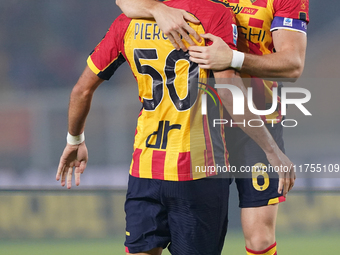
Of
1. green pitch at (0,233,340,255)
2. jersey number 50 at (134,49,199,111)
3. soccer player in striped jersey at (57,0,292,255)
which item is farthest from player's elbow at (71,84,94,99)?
green pitch at (0,233,340,255)

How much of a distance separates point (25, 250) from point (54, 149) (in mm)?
1041

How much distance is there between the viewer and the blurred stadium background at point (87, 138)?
3854 millimetres

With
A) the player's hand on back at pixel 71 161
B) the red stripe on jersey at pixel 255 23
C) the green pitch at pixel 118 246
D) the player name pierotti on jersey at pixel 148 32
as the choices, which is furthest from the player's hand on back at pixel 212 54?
the green pitch at pixel 118 246

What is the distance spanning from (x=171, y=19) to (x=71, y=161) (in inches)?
38.4

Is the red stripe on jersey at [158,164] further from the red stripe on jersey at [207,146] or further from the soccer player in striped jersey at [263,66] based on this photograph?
the soccer player in striped jersey at [263,66]

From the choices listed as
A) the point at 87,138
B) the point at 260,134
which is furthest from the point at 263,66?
the point at 87,138

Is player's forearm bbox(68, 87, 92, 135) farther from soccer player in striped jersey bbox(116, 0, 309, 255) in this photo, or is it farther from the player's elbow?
soccer player in striped jersey bbox(116, 0, 309, 255)

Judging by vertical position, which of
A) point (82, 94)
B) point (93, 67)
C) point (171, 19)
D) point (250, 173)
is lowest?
point (250, 173)

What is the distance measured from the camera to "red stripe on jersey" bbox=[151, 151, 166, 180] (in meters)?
1.65

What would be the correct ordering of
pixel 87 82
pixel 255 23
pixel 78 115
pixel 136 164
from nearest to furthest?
pixel 136 164
pixel 87 82
pixel 78 115
pixel 255 23

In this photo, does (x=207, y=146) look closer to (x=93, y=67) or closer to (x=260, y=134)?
(x=260, y=134)

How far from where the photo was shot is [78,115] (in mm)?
1970

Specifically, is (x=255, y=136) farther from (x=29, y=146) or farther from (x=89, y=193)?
(x=29, y=146)

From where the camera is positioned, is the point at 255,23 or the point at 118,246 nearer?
the point at 255,23
